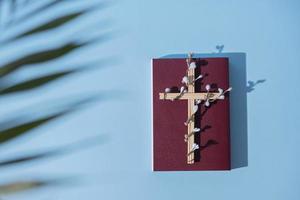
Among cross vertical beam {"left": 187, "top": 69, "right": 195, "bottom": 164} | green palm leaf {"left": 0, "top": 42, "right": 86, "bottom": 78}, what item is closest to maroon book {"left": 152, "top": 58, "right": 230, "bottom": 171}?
cross vertical beam {"left": 187, "top": 69, "right": 195, "bottom": 164}

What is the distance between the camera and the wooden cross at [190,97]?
1692 mm

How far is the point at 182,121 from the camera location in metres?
1.72

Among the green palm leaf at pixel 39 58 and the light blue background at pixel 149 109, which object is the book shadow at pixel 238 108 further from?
the green palm leaf at pixel 39 58

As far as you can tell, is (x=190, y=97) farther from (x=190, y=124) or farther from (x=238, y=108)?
(x=238, y=108)

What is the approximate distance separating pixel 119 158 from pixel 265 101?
0.63 metres

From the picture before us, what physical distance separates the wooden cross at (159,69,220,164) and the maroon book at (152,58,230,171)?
0.06ft

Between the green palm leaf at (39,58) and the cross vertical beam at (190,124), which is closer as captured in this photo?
the green palm leaf at (39,58)

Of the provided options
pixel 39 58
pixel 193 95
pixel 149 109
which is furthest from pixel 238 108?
pixel 39 58

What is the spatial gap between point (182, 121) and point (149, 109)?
0.14 meters

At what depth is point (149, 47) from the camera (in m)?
1.74

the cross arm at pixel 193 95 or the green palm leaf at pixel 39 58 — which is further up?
the cross arm at pixel 193 95

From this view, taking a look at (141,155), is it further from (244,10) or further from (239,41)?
(244,10)

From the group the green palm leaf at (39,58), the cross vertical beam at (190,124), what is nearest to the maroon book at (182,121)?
the cross vertical beam at (190,124)

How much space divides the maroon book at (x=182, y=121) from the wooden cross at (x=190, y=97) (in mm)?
19
